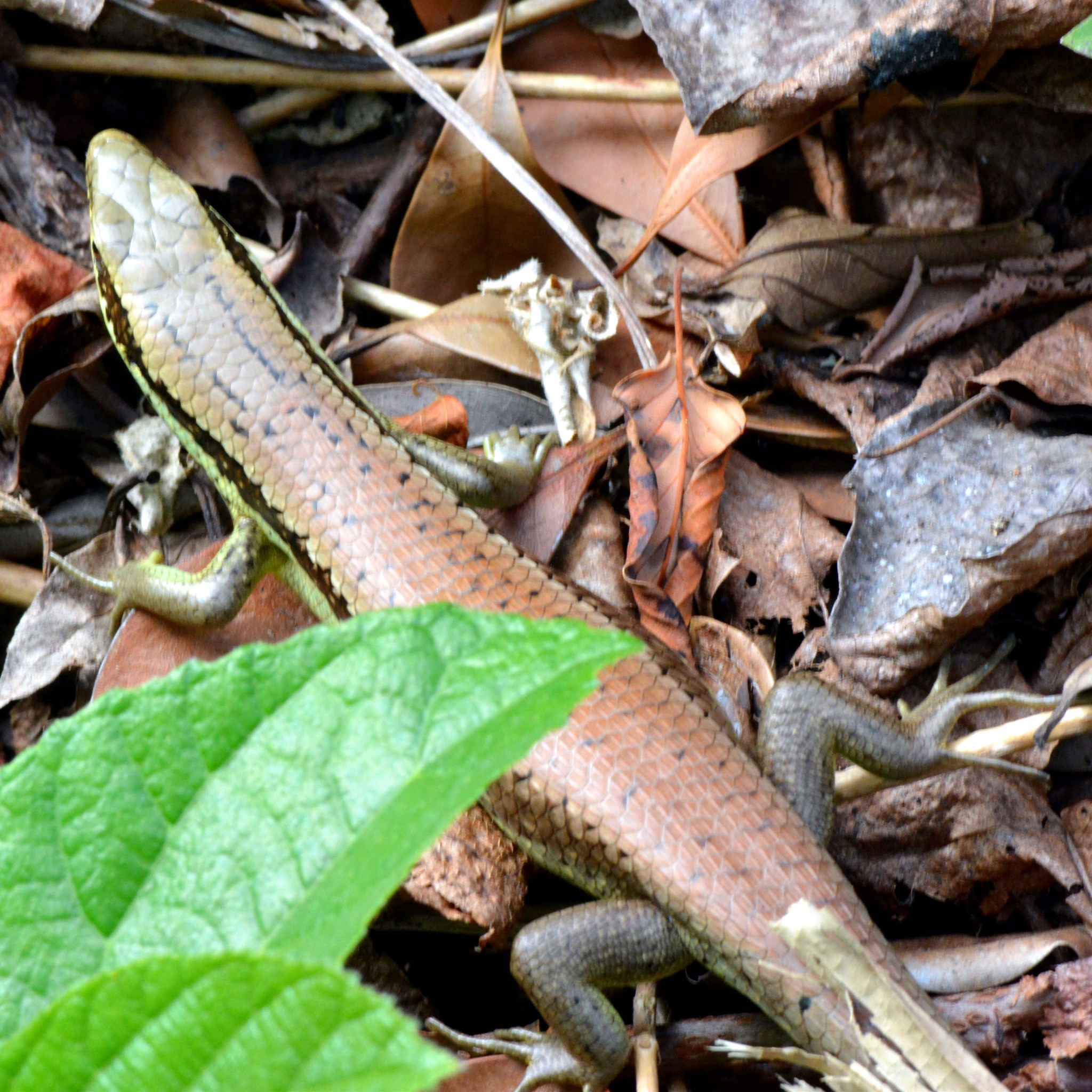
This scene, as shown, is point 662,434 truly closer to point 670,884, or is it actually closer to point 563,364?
point 563,364

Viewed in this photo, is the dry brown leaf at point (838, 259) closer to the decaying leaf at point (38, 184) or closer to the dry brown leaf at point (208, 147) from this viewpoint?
the dry brown leaf at point (208, 147)

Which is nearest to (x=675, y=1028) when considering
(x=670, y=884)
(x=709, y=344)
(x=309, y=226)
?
(x=670, y=884)

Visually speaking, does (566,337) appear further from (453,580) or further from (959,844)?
(959,844)

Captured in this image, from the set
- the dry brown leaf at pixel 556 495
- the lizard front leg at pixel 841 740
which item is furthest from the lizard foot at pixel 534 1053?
the dry brown leaf at pixel 556 495

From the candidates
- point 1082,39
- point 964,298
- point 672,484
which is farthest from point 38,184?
point 1082,39

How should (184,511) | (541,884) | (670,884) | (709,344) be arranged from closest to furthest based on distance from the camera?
(670,884)
(541,884)
(709,344)
(184,511)

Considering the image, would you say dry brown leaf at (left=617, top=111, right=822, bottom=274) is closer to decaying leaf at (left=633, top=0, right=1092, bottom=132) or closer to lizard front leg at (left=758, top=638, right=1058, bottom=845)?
decaying leaf at (left=633, top=0, right=1092, bottom=132)

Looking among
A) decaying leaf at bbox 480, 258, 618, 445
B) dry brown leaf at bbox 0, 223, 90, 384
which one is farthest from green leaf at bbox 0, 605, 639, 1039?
dry brown leaf at bbox 0, 223, 90, 384

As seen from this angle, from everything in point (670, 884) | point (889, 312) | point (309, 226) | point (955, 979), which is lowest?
point (955, 979)
